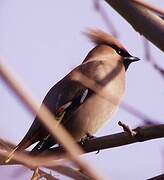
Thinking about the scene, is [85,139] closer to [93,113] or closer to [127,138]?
[93,113]

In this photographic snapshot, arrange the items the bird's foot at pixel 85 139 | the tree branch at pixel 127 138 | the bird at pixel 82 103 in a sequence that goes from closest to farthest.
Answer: the tree branch at pixel 127 138 < the bird's foot at pixel 85 139 < the bird at pixel 82 103

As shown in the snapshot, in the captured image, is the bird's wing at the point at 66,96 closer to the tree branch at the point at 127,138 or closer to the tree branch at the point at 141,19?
the tree branch at the point at 127,138

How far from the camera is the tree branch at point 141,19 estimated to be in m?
1.35

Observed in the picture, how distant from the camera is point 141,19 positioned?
1382 millimetres

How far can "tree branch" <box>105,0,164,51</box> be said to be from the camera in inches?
53.3

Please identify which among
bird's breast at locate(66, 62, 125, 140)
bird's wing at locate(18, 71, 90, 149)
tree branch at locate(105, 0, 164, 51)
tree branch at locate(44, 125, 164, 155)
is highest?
tree branch at locate(105, 0, 164, 51)

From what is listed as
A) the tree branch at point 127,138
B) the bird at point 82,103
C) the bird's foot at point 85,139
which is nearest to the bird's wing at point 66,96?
the bird at point 82,103

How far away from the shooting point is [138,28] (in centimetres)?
139

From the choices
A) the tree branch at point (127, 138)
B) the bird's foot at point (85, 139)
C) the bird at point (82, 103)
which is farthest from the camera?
the bird at point (82, 103)

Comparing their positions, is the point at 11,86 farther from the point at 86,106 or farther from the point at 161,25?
the point at 86,106

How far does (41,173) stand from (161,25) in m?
0.51

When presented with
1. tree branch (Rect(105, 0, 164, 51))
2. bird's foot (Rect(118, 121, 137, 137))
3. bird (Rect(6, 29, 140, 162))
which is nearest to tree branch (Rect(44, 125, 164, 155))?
bird's foot (Rect(118, 121, 137, 137))

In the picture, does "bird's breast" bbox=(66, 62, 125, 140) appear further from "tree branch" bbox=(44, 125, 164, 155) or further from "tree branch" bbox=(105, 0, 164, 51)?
"tree branch" bbox=(105, 0, 164, 51)

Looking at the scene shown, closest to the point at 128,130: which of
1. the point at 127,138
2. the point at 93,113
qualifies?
the point at 127,138
